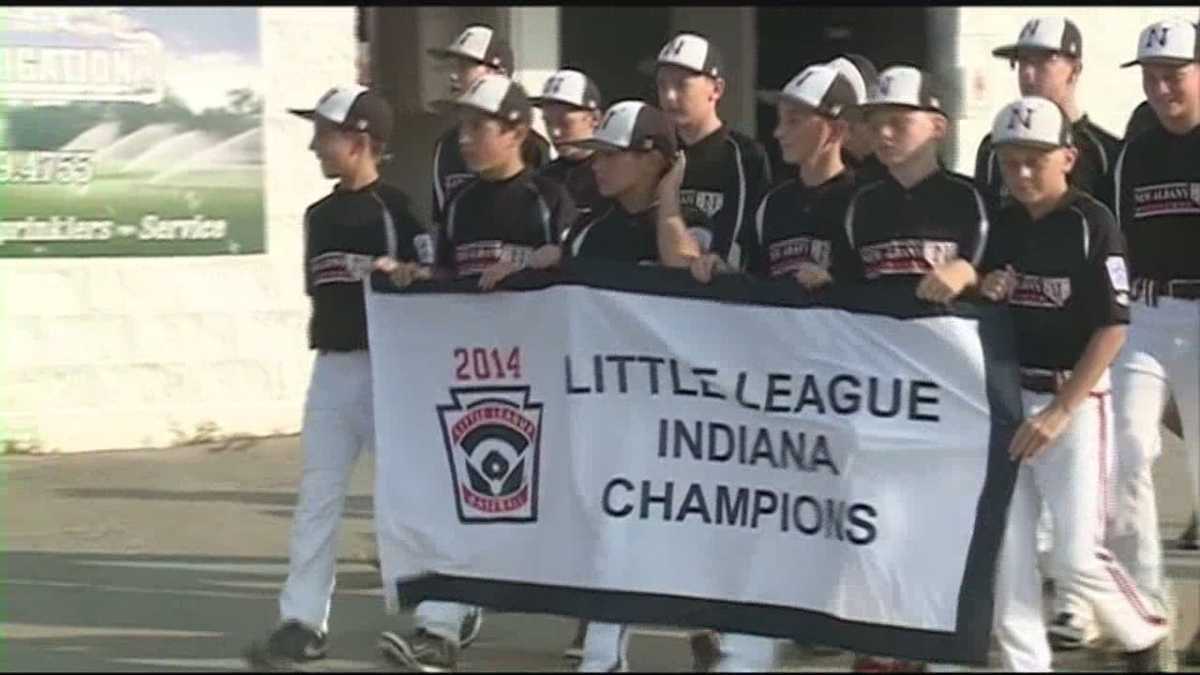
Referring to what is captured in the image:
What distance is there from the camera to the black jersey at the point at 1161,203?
7.16 m

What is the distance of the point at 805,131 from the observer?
6.85 m

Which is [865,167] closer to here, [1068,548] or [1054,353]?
[1054,353]

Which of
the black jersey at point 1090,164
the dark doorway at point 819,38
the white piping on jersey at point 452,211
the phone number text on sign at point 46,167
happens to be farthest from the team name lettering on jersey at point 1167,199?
the dark doorway at point 819,38

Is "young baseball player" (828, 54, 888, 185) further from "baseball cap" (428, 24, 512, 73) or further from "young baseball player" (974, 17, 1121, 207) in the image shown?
"baseball cap" (428, 24, 512, 73)

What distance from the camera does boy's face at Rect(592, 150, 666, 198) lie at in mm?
6719

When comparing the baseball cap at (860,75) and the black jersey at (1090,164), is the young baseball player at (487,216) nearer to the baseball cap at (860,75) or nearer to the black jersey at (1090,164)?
the baseball cap at (860,75)

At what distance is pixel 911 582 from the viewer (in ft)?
20.3

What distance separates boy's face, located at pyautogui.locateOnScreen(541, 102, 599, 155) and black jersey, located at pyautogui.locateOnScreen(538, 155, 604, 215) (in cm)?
8

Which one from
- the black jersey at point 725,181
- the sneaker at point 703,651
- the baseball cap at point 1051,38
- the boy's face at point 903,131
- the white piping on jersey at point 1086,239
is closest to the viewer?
the white piping on jersey at point 1086,239

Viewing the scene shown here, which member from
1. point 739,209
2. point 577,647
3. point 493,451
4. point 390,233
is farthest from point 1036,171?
point 577,647

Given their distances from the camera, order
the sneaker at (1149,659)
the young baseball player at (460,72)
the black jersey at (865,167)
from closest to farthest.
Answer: the sneaker at (1149,659), the black jersey at (865,167), the young baseball player at (460,72)

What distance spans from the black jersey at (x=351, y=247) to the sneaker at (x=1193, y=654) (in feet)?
9.08

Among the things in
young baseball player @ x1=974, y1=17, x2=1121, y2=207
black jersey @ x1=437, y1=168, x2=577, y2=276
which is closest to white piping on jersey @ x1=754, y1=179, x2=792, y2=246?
black jersey @ x1=437, y1=168, x2=577, y2=276

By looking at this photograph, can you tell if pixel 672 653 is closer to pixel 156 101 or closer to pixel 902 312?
pixel 902 312
